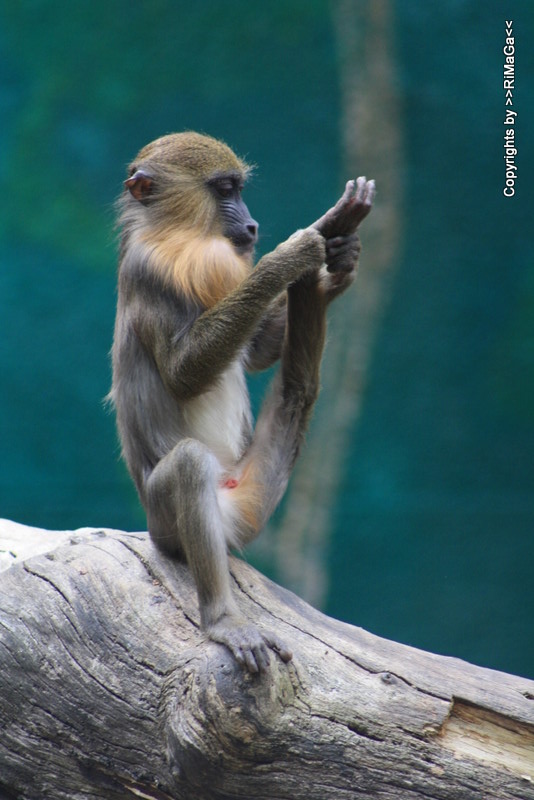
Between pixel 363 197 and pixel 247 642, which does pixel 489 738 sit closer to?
pixel 247 642

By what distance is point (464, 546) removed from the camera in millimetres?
6879

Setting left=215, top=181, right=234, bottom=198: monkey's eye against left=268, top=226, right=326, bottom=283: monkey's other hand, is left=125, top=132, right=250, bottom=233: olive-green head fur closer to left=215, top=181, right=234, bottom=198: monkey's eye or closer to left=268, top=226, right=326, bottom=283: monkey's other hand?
left=215, top=181, right=234, bottom=198: monkey's eye

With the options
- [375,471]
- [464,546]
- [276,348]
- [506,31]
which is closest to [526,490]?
[464,546]

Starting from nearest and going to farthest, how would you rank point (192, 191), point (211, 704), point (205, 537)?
point (211, 704)
point (205, 537)
point (192, 191)

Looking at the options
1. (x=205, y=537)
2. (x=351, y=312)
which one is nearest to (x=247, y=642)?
(x=205, y=537)

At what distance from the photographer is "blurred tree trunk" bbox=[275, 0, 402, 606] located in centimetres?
662

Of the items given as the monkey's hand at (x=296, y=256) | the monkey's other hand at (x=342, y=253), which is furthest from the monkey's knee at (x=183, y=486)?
the monkey's other hand at (x=342, y=253)

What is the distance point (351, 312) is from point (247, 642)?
153 inches

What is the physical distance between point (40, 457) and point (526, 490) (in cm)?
375

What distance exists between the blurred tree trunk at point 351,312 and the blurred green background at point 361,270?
2 cm

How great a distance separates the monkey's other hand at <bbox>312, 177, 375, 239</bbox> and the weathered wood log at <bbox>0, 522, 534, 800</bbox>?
5.43 ft

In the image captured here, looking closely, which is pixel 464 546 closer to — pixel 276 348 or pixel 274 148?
pixel 276 348
